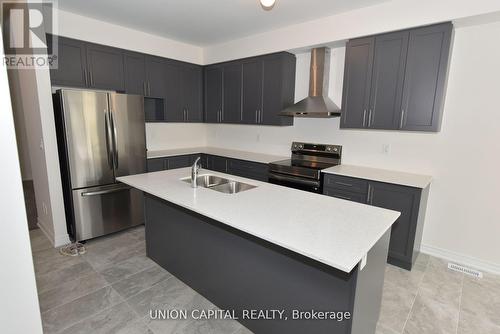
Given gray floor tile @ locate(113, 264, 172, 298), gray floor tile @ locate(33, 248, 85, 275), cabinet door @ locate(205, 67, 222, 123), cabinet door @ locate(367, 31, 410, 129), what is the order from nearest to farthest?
gray floor tile @ locate(113, 264, 172, 298)
gray floor tile @ locate(33, 248, 85, 275)
cabinet door @ locate(367, 31, 410, 129)
cabinet door @ locate(205, 67, 222, 123)

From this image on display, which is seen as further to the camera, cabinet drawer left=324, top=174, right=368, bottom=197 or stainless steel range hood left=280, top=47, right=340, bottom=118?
stainless steel range hood left=280, top=47, right=340, bottom=118

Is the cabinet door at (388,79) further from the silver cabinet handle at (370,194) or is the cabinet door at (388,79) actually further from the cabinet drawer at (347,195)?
the cabinet drawer at (347,195)

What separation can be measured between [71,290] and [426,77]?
389cm

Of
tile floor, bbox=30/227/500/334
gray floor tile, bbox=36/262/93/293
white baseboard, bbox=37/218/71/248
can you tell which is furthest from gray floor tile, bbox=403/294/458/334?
white baseboard, bbox=37/218/71/248

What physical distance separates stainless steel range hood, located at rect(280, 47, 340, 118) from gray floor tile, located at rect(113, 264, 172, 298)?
250 centimetres

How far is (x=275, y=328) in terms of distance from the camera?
5.82 ft

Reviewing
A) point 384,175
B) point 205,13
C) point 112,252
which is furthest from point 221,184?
point 205,13

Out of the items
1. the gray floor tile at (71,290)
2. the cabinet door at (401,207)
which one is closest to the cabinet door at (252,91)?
the cabinet door at (401,207)

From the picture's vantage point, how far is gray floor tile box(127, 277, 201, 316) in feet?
7.12

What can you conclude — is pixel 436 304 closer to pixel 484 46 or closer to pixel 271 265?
pixel 271 265

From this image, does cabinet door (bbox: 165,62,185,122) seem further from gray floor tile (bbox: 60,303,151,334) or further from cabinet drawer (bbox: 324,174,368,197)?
gray floor tile (bbox: 60,303,151,334)

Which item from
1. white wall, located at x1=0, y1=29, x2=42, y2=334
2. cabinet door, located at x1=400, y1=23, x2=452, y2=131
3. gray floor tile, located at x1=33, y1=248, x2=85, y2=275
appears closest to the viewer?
white wall, located at x1=0, y1=29, x2=42, y2=334

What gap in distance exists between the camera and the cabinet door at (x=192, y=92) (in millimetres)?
4523

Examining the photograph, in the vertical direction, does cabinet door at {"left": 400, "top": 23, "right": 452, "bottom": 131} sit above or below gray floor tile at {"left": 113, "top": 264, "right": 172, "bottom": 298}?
above
